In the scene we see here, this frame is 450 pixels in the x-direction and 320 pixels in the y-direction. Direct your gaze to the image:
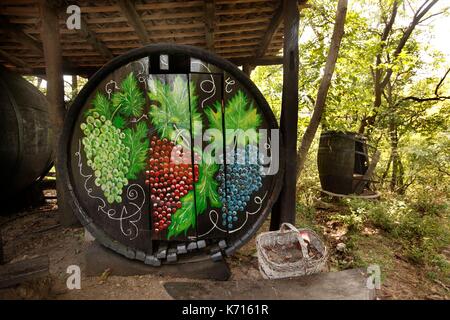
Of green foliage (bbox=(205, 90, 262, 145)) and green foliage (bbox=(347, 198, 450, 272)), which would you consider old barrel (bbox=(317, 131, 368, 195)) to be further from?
green foliage (bbox=(205, 90, 262, 145))

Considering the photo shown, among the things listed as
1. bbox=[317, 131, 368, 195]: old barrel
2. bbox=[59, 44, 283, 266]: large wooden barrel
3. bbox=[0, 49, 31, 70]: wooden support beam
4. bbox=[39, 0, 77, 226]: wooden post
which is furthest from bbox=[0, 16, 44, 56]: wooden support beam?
bbox=[317, 131, 368, 195]: old barrel

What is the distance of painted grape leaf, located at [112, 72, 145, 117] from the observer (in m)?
2.75

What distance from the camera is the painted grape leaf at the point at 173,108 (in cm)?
274

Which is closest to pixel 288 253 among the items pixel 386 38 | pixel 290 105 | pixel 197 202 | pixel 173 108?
pixel 197 202

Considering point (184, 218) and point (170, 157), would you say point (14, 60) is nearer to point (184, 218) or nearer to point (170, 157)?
point (170, 157)

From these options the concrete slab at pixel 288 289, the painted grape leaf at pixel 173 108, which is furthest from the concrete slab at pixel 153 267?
the painted grape leaf at pixel 173 108

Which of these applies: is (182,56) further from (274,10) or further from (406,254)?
(406,254)

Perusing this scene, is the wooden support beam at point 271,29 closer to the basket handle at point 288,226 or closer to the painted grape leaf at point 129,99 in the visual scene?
the painted grape leaf at point 129,99

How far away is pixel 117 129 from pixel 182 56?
104 cm

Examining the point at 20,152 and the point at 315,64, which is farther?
the point at 315,64

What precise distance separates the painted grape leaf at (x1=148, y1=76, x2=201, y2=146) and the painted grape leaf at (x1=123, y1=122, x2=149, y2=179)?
6.4 inches
